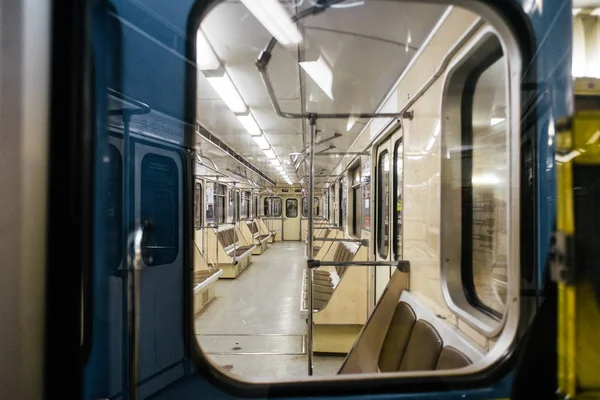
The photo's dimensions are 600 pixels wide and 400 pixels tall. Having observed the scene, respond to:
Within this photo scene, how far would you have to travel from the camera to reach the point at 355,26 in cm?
203

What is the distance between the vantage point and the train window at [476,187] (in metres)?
1.58

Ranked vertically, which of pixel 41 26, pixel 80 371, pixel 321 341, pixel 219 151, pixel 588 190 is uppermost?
pixel 219 151

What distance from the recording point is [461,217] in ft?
6.03

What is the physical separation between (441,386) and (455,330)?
0.68 meters

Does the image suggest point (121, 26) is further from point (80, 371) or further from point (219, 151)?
point (219, 151)

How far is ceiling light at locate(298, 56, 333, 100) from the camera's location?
2.57 metres

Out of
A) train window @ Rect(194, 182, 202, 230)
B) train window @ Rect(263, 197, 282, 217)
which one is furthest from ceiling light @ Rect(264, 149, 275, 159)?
train window @ Rect(263, 197, 282, 217)

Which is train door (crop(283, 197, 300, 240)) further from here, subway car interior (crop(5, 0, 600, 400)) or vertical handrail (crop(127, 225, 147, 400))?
vertical handrail (crop(127, 225, 147, 400))

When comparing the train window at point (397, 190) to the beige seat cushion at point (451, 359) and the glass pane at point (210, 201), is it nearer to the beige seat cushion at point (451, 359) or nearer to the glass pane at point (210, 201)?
the beige seat cushion at point (451, 359)

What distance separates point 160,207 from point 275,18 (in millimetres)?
1162

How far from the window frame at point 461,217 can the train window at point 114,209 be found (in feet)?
4.19

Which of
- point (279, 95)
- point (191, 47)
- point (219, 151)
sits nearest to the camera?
point (191, 47)

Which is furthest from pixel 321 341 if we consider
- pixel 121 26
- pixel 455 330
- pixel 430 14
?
pixel 121 26

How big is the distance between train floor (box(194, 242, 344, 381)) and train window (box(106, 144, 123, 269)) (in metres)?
0.59
